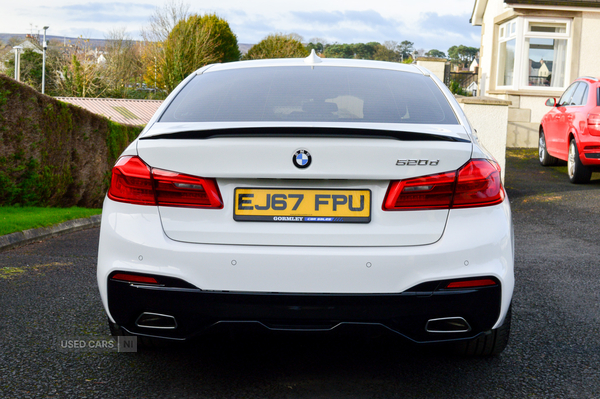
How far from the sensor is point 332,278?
8.87 ft

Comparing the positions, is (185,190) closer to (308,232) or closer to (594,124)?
(308,232)

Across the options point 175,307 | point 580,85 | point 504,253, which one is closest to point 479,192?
point 504,253

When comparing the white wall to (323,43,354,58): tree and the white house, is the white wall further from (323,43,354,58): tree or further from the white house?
(323,43,354,58): tree

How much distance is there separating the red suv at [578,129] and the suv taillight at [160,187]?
972 cm

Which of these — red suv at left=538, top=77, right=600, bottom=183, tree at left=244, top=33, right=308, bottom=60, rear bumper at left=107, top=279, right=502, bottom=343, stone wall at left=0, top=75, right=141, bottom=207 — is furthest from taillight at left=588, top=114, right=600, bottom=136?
tree at left=244, top=33, right=308, bottom=60

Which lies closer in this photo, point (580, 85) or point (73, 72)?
point (580, 85)

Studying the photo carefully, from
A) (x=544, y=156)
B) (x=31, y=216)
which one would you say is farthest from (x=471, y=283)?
(x=544, y=156)

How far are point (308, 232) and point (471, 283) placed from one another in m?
0.73

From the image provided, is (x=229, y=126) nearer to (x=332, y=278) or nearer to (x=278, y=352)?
(x=332, y=278)

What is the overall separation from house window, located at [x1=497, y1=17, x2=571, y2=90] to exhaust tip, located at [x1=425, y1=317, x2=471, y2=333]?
763 inches

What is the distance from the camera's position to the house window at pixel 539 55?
20812 millimetres

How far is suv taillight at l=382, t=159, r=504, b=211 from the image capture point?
2.76m

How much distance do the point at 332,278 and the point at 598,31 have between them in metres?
20.5

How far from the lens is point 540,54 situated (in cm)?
2109
